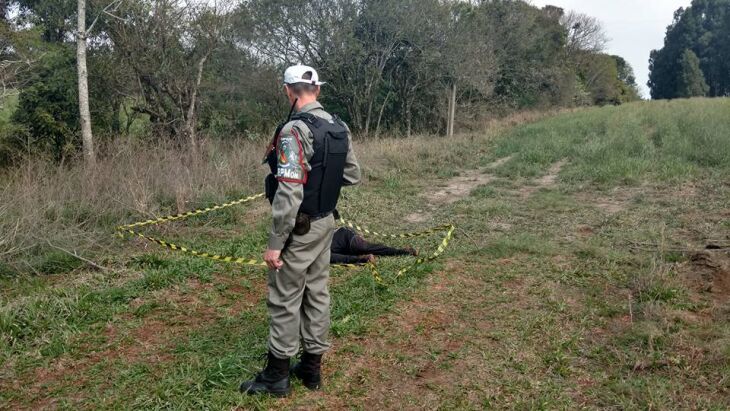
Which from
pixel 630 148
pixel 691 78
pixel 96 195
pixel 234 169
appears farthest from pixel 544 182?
pixel 691 78

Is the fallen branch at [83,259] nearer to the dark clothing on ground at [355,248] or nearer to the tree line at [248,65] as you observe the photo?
the dark clothing on ground at [355,248]

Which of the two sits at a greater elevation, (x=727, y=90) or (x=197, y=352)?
(x=727, y=90)

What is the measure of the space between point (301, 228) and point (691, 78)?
47497 mm

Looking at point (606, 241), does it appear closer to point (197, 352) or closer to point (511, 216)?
point (511, 216)

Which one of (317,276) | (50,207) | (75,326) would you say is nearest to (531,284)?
(317,276)

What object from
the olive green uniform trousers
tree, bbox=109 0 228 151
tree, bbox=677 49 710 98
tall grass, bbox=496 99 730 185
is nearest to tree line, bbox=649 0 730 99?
tree, bbox=677 49 710 98

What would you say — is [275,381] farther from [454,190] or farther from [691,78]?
[691,78]

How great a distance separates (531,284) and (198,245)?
12.0ft

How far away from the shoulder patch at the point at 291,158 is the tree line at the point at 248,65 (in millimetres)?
5787

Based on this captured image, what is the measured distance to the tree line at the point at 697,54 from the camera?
4225 centimetres

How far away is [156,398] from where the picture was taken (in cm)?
312

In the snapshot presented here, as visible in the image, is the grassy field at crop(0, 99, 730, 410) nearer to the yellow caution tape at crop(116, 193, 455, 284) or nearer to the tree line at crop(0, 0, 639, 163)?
the yellow caution tape at crop(116, 193, 455, 284)

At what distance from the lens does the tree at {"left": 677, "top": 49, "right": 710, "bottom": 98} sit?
41.9 m

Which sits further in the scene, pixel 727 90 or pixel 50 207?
pixel 727 90
